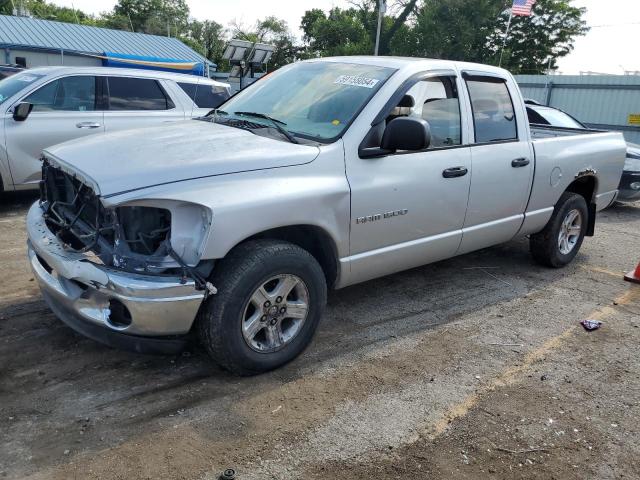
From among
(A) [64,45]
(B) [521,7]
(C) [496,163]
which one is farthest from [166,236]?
(A) [64,45]

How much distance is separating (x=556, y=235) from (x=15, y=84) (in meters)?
6.72

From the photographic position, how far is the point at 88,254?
9.80ft

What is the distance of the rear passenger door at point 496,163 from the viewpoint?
14.7ft

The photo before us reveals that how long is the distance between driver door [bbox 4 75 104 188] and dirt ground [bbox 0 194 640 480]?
2565mm

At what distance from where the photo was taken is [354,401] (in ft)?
10.6

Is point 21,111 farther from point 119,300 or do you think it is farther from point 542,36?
point 542,36

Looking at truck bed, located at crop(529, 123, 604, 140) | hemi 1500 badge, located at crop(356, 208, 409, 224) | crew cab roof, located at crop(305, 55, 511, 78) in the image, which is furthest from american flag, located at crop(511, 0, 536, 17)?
hemi 1500 badge, located at crop(356, 208, 409, 224)

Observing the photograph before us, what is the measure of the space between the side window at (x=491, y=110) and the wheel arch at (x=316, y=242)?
68.6 inches

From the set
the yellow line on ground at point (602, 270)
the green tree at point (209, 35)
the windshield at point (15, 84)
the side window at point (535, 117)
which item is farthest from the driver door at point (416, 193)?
the green tree at point (209, 35)

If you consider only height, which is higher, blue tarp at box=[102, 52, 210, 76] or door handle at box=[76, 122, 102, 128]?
blue tarp at box=[102, 52, 210, 76]

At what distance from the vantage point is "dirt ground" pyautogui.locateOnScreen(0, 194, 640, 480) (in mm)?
2697

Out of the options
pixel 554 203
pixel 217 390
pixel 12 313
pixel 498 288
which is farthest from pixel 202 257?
pixel 554 203

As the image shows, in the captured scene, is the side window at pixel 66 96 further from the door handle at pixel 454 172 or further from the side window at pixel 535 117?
the side window at pixel 535 117

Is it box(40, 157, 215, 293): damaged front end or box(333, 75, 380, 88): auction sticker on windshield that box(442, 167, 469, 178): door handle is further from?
box(40, 157, 215, 293): damaged front end
